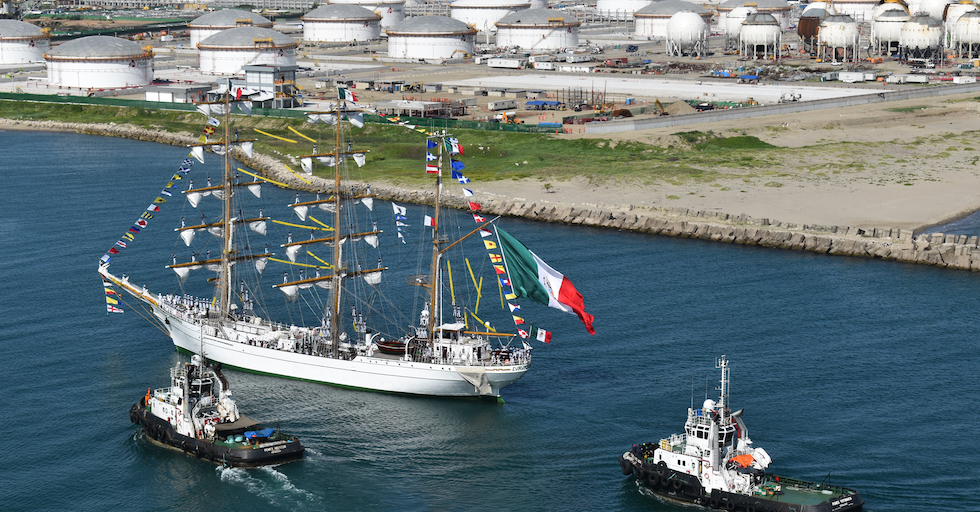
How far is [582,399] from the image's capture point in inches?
3007

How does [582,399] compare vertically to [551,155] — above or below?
below

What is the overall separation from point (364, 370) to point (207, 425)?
12.3 metres

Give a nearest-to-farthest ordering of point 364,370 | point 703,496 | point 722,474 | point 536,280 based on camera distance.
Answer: point 722,474, point 703,496, point 536,280, point 364,370

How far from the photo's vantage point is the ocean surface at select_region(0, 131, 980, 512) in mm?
66062

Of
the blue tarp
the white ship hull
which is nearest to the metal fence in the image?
the white ship hull

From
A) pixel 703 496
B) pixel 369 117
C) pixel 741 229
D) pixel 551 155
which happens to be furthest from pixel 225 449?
pixel 369 117

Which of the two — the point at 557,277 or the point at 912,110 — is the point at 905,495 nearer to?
the point at 557,277

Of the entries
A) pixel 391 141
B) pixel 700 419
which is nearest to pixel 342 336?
pixel 700 419

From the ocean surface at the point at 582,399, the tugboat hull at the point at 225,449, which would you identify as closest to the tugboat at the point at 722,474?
the ocean surface at the point at 582,399

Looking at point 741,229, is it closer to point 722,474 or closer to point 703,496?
point 722,474

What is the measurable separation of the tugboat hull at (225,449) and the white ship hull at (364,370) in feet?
24.5

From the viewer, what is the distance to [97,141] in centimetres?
17850

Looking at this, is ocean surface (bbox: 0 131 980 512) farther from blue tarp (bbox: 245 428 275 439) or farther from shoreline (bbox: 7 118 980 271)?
shoreline (bbox: 7 118 980 271)

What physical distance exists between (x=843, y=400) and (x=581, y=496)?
19632 mm
